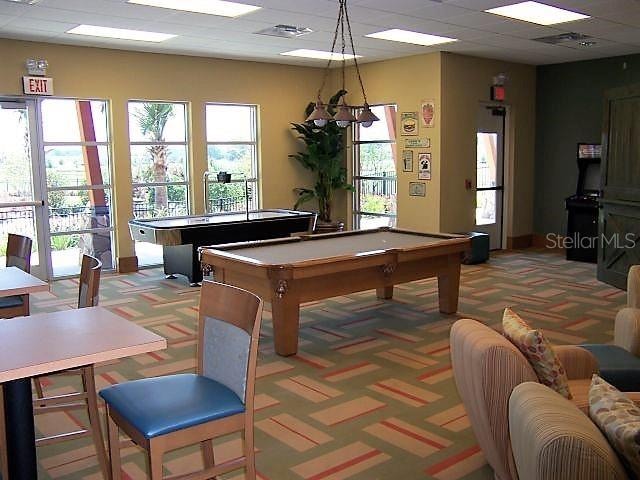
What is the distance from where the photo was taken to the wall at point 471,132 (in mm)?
8617

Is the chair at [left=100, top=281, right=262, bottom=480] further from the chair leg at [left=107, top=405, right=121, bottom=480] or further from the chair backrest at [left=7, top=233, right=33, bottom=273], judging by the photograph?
the chair backrest at [left=7, top=233, right=33, bottom=273]

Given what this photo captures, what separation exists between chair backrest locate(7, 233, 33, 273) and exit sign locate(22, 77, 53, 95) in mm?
3594

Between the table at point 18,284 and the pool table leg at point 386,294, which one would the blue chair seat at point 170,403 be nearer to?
the table at point 18,284

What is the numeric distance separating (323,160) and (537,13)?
3869 mm

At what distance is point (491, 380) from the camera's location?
2.41 metres

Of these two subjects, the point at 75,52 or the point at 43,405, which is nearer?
the point at 43,405

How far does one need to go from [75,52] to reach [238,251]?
3.92m

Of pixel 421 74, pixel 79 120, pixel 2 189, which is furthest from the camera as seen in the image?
pixel 421 74

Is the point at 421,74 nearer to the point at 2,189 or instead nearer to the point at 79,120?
the point at 79,120

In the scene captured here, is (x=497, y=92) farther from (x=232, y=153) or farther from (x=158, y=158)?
(x=158, y=158)

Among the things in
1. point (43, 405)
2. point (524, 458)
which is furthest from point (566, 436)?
point (43, 405)

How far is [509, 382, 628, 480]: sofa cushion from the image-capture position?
5.65 ft

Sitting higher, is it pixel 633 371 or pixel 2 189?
pixel 2 189

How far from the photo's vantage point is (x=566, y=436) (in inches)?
68.9
